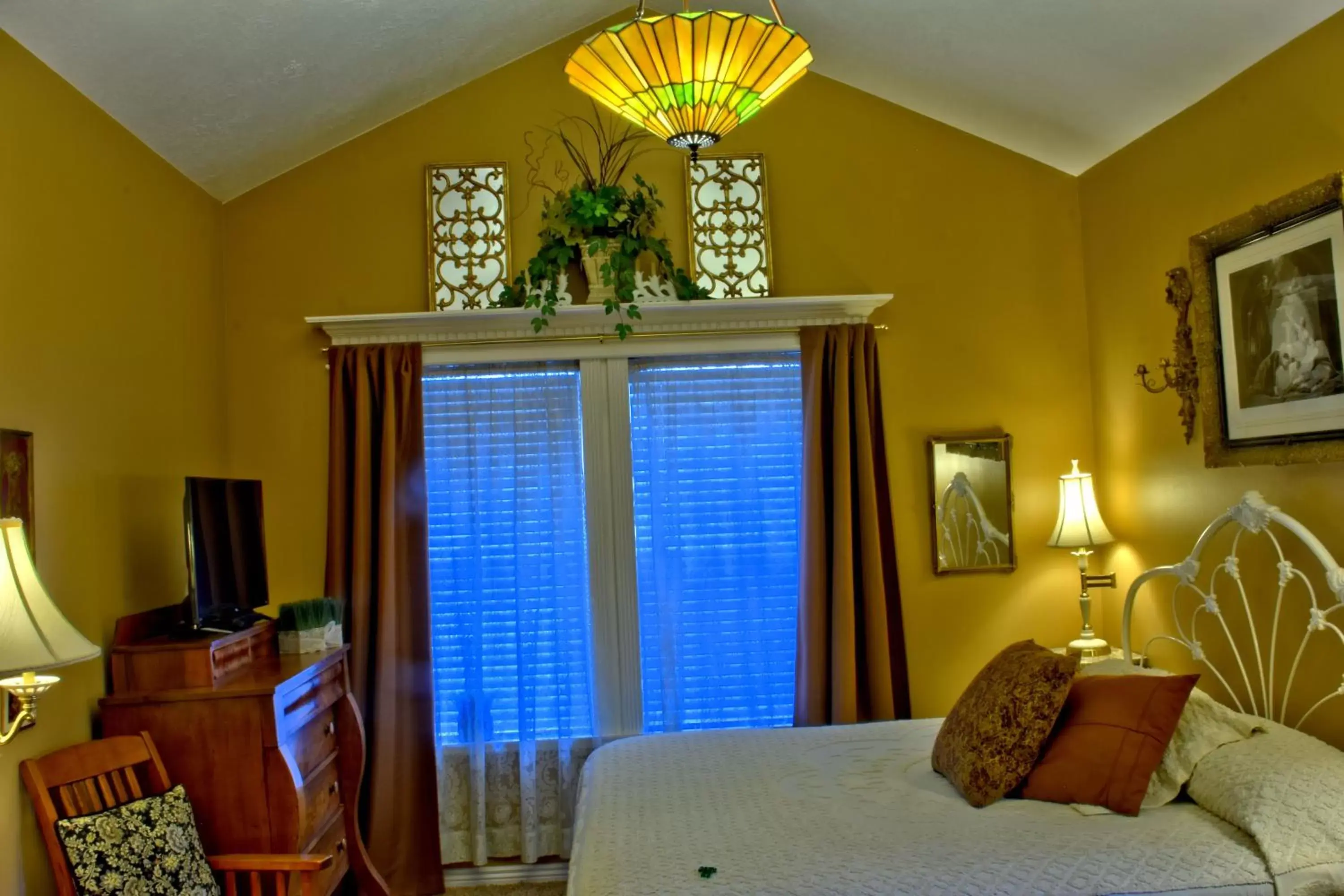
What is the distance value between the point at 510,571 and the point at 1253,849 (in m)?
2.58

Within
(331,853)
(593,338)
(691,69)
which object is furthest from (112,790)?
(691,69)

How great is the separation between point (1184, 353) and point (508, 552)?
99.1 inches

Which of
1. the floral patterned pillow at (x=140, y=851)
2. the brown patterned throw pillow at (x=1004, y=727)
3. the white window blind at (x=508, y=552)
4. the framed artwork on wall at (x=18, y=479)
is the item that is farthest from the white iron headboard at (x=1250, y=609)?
the framed artwork on wall at (x=18, y=479)

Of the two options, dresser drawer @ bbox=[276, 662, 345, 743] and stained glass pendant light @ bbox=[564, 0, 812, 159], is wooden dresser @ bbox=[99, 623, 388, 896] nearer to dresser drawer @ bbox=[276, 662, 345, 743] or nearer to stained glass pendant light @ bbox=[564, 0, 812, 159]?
dresser drawer @ bbox=[276, 662, 345, 743]

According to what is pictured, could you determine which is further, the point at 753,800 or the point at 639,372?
the point at 639,372

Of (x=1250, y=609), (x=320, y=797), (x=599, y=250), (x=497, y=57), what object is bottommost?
(x=320, y=797)

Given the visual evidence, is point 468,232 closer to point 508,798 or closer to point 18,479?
point 18,479

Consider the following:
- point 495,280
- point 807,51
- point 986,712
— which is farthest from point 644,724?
point 807,51

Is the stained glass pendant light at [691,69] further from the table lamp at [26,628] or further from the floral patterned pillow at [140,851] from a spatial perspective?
the floral patterned pillow at [140,851]

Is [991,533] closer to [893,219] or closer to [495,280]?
[893,219]

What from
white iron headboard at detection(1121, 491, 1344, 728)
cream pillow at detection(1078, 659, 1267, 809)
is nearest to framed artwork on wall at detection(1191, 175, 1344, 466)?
white iron headboard at detection(1121, 491, 1344, 728)

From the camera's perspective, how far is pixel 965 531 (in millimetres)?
3840

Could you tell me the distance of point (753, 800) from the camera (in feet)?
8.41

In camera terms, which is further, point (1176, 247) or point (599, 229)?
point (599, 229)
